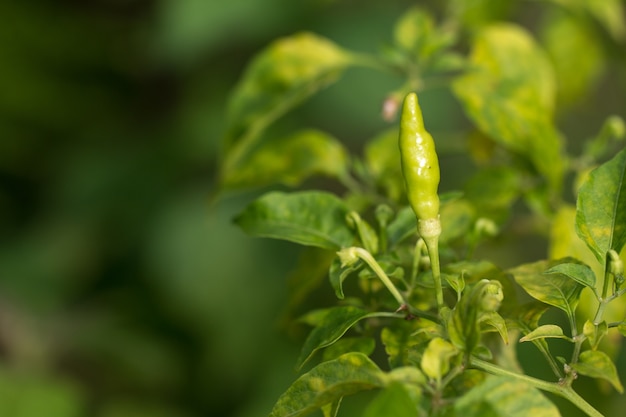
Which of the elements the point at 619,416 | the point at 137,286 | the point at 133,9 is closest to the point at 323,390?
the point at 619,416

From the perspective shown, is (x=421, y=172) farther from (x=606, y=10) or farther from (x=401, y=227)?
(x=606, y=10)

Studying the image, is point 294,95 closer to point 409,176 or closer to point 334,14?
point 409,176

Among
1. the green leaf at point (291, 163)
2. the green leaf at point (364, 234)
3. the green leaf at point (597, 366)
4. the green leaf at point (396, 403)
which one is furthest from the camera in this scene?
the green leaf at point (291, 163)

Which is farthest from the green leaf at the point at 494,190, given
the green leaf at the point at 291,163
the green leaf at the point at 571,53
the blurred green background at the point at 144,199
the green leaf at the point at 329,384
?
the blurred green background at the point at 144,199

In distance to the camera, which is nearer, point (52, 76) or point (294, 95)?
point (294, 95)

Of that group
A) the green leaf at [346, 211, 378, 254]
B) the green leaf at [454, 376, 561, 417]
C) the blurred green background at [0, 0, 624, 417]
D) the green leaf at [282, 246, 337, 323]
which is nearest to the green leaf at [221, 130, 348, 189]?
the green leaf at [282, 246, 337, 323]

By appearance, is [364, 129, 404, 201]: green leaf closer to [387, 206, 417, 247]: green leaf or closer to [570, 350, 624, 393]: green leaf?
[387, 206, 417, 247]: green leaf

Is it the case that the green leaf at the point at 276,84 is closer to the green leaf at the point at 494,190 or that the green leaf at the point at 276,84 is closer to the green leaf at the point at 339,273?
the green leaf at the point at 494,190
